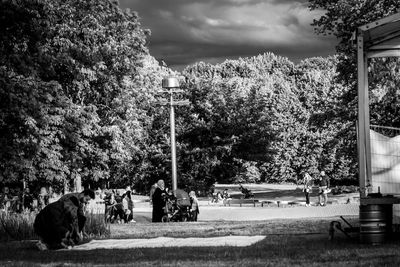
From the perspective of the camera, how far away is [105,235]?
58.1ft

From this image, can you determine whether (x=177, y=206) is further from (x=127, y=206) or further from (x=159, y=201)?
(x=127, y=206)

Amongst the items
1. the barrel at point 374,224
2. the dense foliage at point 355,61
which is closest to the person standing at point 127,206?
the dense foliage at point 355,61

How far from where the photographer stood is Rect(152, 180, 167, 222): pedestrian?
2561 centimetres

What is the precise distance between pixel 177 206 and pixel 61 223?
Result: 37.4 ft

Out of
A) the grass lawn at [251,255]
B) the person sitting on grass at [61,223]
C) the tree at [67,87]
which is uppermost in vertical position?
the tree at [67,87]

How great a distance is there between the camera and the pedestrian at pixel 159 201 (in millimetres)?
25609

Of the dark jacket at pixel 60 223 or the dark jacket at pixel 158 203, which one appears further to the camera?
the dark jacket at pixel 158 203

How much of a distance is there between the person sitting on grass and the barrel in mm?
5650

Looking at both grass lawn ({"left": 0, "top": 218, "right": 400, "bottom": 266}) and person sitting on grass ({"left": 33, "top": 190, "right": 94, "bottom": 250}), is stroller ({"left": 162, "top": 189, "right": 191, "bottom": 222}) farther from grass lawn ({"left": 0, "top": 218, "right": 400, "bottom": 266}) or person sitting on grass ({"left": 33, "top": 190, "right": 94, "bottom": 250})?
grass lawn ({"left": 0, "top": 218, "right": 400, "bottom": 266})

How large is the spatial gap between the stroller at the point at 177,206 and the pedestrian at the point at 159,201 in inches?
8.6

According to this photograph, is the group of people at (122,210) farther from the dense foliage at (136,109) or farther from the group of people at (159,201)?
the dense foliage at (136,109)

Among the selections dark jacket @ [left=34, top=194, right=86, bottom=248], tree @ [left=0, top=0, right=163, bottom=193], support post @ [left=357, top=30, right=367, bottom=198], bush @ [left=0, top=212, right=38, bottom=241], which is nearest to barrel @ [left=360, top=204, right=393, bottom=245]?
support post @ [left=357, top=30, right=367, bottom=198]

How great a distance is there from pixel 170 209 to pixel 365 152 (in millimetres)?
13795

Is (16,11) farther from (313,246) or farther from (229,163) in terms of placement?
(229,163)
